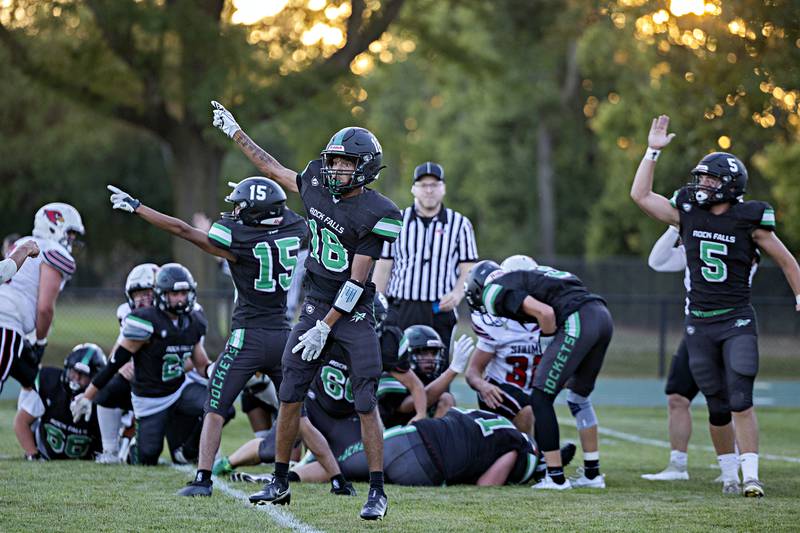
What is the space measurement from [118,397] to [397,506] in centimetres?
281

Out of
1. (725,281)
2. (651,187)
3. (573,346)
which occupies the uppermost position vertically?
(651,187)

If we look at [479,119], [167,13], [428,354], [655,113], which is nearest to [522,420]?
[428,354]

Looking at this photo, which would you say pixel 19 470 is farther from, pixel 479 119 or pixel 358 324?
pixel 479 119

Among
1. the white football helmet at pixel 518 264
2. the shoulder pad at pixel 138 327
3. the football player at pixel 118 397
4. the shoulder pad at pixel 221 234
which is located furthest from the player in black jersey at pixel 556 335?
the football player at pixel 118 397

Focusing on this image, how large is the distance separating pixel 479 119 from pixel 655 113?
14662 mm

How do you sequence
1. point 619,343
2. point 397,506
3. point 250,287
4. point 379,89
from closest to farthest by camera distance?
point 397,506, point 250,287, point 619,343, point 379,89

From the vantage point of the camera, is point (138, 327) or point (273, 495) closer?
point (273, 495)

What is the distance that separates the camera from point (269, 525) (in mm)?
5684

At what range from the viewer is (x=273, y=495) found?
19.9 ft

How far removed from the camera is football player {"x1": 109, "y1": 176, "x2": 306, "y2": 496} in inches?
259

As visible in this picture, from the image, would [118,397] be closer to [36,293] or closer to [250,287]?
[36,293]

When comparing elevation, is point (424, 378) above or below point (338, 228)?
below

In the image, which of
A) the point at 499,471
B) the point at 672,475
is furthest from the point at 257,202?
the point at 672,475

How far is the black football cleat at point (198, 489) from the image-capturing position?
6.48 meters
